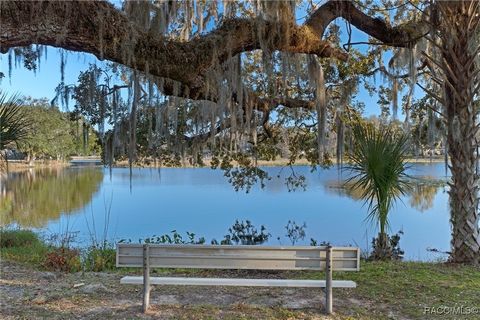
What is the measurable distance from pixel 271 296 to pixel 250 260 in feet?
1.99

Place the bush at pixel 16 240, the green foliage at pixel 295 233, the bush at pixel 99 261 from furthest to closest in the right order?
the green foliage at pixel 295 233, the bush at pixel 16 240, the bush at pixel 99 261

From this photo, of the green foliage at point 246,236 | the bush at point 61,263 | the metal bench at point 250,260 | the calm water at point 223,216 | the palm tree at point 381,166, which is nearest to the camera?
the metal bench at point 250,260

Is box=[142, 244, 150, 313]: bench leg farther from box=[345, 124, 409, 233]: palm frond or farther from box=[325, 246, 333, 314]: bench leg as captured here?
box=[345, 124, 409, 233]: palm frond

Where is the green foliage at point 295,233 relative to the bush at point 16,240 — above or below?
below

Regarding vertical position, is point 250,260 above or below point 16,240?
above

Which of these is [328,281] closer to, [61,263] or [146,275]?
[146,275]

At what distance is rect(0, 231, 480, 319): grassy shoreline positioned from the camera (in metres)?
2.79

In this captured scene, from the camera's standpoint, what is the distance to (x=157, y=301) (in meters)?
3.09

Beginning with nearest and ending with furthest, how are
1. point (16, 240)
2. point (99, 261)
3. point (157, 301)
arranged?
point (157, 301) → point (99, 261) → point (16, 240)

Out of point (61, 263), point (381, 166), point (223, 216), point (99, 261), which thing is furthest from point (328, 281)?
point (223, 216)

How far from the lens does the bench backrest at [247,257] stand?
109 inches

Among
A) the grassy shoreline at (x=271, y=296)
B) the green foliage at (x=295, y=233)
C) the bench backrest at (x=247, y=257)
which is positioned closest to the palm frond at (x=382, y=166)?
the grassy shoreline at (x=271, y=296)

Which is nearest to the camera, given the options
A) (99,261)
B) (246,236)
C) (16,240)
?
(99,261)

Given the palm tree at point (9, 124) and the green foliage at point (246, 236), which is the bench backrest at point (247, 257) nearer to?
the palm tree at point (9, 124)
